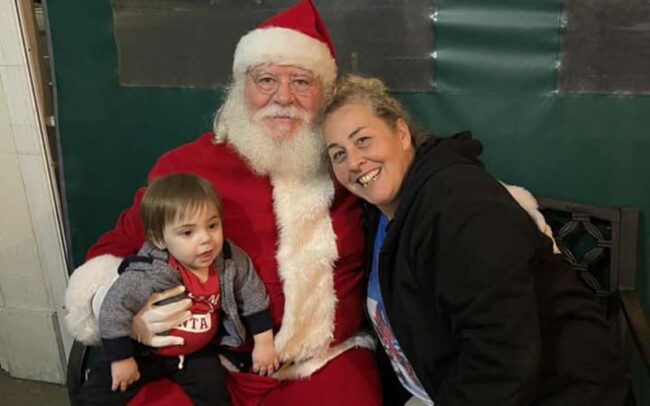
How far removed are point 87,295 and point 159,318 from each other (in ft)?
0.88

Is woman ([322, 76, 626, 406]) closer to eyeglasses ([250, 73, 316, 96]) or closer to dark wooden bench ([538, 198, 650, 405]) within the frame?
eyeglasses ([250, 73, 316, 96])

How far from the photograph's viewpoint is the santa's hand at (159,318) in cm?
140

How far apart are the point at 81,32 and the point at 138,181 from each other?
0.54 meters

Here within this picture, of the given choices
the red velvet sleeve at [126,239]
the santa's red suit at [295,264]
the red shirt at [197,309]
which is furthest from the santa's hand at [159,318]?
the red velvet sleeve at [126,239]

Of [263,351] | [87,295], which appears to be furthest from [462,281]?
[87,295]

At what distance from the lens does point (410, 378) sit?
1501 mm

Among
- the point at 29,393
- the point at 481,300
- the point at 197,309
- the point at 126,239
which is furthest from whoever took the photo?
the point at 29,393

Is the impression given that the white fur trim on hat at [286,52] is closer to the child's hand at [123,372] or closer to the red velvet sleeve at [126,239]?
the red velvet sleeve at [126,239]

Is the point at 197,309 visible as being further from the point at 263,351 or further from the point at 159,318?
the point at 263,351

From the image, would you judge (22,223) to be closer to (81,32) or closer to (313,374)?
(81,32)

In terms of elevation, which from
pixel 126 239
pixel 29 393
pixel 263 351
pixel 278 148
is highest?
pixel 278 148

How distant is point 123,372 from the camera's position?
139 centimetres

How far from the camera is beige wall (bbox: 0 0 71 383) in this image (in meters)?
2.11

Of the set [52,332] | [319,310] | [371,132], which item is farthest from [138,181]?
[371,132]
